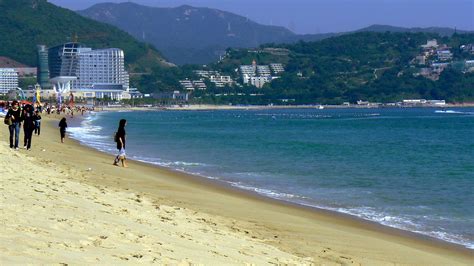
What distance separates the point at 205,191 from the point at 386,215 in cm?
414

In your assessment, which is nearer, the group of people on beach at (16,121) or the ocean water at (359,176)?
the ocean water at (359,176)

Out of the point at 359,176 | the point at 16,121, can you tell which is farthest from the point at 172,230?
the point at 359,176

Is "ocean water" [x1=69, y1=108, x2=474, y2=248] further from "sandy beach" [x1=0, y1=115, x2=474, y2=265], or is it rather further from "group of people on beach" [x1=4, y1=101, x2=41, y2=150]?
"group of people on beach" [x1=4, y1=101, x2=41, y2=150]

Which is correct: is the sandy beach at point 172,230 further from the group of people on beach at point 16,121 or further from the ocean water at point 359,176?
the group of people on beach at point 16,121

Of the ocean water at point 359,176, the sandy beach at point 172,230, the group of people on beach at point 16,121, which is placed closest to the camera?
the sandy beach at point 172,230

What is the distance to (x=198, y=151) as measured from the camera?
3300cm

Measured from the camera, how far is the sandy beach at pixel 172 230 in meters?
7.71

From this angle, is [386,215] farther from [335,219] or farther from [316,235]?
[316,235]

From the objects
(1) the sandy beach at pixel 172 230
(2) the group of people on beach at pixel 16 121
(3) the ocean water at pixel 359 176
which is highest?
(2) the group of people on beach at pixel 16 121

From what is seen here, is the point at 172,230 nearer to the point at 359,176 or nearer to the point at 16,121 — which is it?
the point at 16,121

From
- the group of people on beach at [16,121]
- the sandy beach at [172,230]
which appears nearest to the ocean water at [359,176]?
the sandy beach at [172,230]

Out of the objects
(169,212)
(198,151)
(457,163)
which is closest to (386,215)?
(169,212)

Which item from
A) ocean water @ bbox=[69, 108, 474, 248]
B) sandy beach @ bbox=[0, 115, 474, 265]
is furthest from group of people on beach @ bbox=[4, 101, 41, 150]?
sandy beach @ bbox=[0, 115, 474, 265]

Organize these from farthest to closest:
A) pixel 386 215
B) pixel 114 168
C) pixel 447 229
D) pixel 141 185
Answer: pixel 114 168 < pixel 141 185 < pixel 386 215 < pixel 447 229
